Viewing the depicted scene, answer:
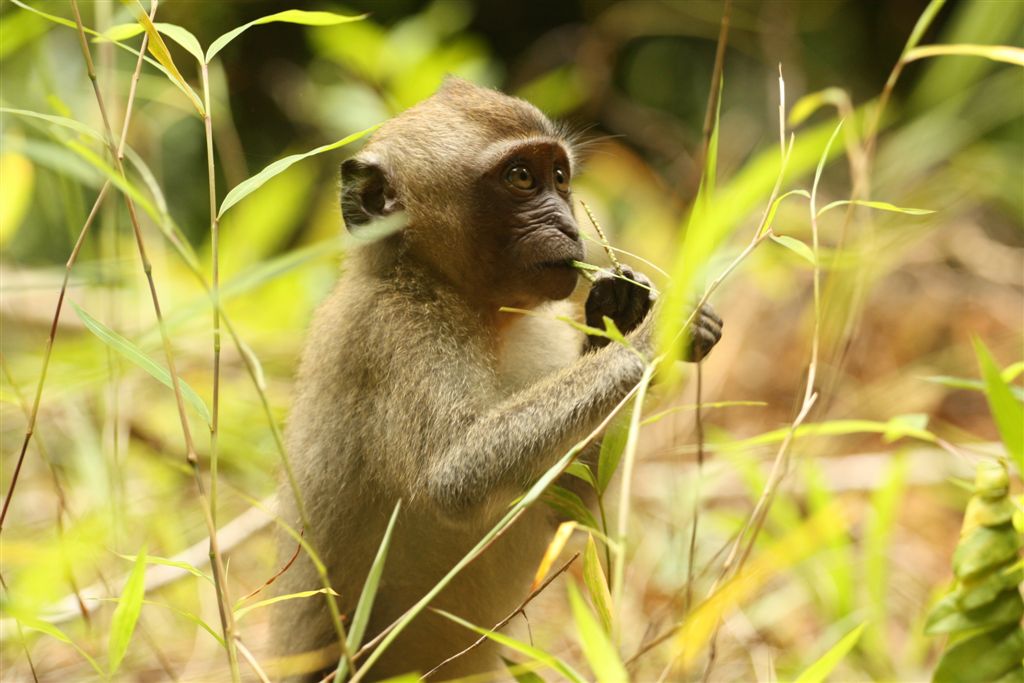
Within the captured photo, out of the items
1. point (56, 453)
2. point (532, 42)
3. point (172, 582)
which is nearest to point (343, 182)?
point (172, 582)

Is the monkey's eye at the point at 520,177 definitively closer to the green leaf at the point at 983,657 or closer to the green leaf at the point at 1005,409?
the green leaf at the point at 1005,409

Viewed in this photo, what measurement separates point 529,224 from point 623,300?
0.45 metres

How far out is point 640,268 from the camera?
6902 mm

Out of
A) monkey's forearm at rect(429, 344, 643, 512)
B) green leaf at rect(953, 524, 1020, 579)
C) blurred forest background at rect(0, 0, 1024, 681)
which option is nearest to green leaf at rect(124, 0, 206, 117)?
blurred forest background at rect(0, 0, 1024, 681)

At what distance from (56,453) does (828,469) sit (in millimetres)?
4033

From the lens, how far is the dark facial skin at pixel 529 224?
3336 mm

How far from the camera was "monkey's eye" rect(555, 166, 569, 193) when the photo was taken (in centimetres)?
363

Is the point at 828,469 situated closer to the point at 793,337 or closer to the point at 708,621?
the point at 793,337

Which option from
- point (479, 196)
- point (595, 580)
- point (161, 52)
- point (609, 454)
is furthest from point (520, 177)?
point (595, 580)

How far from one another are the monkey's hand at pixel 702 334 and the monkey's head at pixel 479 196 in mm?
544

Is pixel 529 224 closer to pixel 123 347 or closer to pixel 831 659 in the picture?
pixel 123 347

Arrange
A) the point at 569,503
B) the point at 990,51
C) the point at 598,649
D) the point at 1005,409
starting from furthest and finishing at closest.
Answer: the point at 569,503
the point at 990,51
the point at 1005,409
the point at 598,649

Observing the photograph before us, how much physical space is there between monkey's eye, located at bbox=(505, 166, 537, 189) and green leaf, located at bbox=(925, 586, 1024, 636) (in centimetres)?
187

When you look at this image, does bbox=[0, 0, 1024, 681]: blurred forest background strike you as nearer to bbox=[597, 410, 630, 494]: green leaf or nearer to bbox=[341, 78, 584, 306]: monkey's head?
bbox=[597, 410, 630, 494]: green leaf
